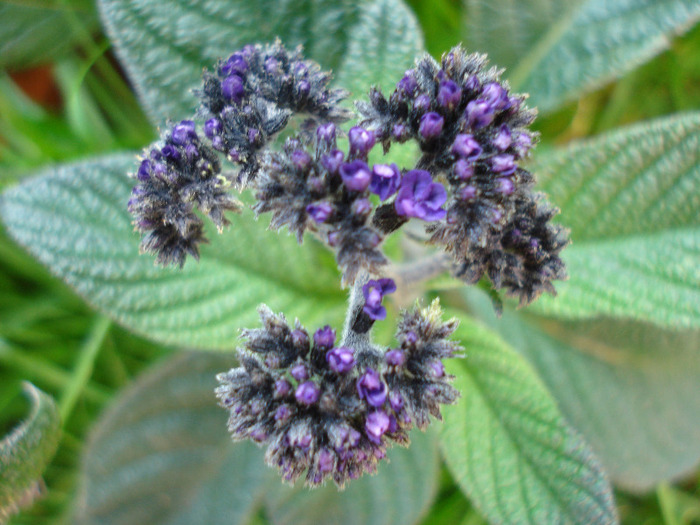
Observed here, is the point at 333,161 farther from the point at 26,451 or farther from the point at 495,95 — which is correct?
the point at 26,451

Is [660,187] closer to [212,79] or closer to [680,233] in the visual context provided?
[680,233]

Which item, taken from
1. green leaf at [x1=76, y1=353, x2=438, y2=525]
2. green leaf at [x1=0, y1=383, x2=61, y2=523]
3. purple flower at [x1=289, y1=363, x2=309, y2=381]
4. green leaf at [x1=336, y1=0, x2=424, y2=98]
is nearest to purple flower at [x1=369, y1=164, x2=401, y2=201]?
purple flower at [x1=289, y1=363, x2=309, y2=381]

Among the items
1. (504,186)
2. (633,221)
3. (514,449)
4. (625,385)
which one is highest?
(504,186)

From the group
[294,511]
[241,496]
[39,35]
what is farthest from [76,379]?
[39,35]

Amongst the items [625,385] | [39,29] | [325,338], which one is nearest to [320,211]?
[325,338]

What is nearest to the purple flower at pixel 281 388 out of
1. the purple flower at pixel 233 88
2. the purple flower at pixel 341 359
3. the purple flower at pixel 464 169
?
the purple flower at pixel 341 359

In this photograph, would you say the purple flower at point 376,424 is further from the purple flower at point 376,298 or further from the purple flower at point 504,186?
the purple flower at point 504,186
